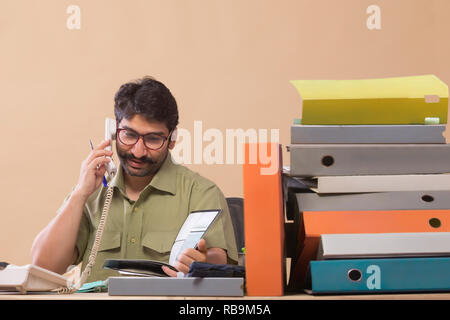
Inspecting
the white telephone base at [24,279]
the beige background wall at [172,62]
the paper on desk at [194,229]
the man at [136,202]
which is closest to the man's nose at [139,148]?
the man at [136,202]

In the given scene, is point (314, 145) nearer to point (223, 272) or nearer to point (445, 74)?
point (223, 272)

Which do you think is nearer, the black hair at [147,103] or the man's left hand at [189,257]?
the man's left hand at [189,257]

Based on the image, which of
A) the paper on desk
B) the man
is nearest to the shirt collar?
the man

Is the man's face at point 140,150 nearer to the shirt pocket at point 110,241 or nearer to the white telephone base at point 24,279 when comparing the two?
the shirt pocket at point 110,241

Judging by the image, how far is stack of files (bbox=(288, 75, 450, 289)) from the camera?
807 millimetres

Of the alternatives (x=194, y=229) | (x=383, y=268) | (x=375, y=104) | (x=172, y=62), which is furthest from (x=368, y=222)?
(x=172, y=62)

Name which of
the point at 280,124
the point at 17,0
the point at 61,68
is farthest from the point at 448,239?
the point at 17,0

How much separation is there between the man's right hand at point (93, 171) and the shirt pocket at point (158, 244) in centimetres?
21

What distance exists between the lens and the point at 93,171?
1509 mm

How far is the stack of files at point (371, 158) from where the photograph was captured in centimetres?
81

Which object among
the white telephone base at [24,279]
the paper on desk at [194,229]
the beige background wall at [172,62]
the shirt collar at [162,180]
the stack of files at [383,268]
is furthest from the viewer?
the beige background wall at [172,62]

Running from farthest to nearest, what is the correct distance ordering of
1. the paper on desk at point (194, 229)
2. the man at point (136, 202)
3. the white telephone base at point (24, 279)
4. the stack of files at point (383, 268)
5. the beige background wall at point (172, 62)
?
1. the beige background wall at point (172, 62)
2. the man at point (136, 202)
3. the paper on desk at point (194, 229)
4. the white telephone base at point (24, 279)
5. the stack of files at point (383, 268)

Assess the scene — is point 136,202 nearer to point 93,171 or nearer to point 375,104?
point 93,171

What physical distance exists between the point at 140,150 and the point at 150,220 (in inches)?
8.4
